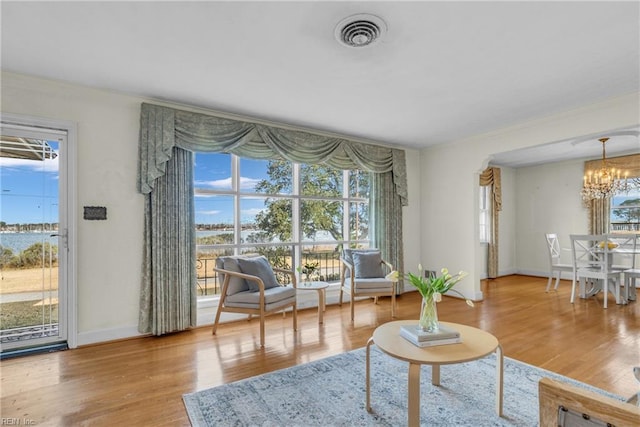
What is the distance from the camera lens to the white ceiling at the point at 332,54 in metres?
1.97

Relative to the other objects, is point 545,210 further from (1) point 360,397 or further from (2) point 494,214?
(1) point 360,397

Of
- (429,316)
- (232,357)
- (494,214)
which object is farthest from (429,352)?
(494,214)

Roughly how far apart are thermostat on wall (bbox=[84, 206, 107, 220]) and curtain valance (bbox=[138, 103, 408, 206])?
1.28ft

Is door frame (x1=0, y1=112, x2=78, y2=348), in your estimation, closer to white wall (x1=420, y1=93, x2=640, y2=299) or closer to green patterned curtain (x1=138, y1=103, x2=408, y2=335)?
green patterned curtain (x1=138, y1=103, x2=408, y2=335)

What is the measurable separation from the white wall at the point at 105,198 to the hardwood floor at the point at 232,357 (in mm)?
337

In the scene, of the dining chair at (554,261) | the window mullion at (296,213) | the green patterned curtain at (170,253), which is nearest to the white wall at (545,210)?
the dining chair at (554,261)

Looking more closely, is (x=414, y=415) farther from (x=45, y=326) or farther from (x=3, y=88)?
(x=3, y=88)

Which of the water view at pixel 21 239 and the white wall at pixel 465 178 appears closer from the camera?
the water view at pixel 21 239

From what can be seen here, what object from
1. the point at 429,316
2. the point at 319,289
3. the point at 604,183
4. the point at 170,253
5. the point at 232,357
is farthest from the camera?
the point at 604,183

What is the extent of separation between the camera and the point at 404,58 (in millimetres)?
2520

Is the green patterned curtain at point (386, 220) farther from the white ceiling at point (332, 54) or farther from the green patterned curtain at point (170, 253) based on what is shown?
the green patterned curtain at point (170, 253)

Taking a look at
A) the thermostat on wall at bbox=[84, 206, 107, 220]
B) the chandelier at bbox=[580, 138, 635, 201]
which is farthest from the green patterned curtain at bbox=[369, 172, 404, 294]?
the thermostat on wall at bbox=[84, 206, 107, 220]

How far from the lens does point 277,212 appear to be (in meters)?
4.38

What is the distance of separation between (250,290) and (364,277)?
1.57 meters
